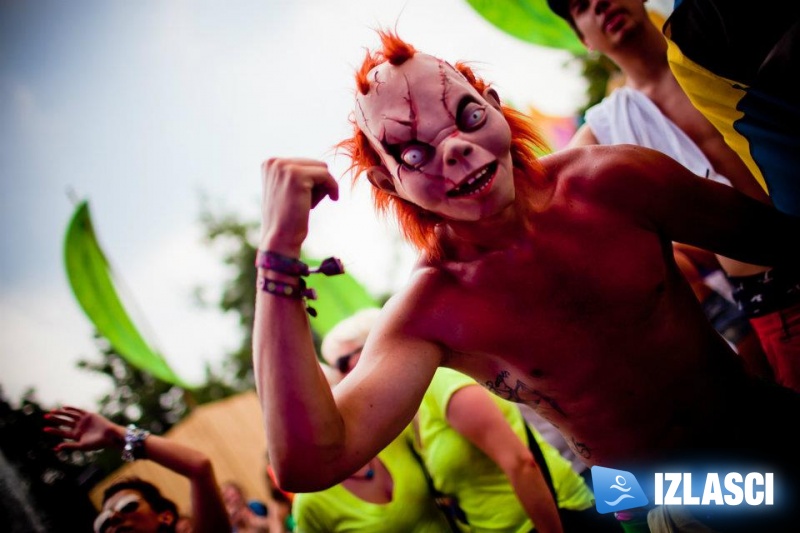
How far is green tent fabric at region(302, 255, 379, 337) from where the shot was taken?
5082mm

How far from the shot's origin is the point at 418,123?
124cm

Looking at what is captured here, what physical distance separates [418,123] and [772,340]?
5.66 feet

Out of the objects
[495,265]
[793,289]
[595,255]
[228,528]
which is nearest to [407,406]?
[495,265]

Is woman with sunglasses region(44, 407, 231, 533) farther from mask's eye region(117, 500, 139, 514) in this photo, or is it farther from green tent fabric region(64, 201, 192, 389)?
green tent fabric region(64, 201, 192, 389)

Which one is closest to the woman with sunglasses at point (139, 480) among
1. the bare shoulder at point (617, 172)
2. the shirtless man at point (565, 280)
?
the shirtless man at point (565, 280)

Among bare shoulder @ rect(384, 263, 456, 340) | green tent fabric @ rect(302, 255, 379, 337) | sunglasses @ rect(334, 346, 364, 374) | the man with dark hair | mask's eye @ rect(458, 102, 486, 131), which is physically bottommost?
green tent fabric @ rect(302, 255, 379, 337)

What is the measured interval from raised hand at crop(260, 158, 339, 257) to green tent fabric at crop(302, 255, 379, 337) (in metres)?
3.96

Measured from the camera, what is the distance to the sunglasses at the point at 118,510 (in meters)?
2.35

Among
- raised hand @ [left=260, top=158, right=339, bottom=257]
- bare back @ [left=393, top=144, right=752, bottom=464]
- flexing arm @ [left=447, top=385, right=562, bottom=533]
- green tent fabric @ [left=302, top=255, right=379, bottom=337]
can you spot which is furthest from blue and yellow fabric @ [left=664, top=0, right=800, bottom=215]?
green tent fabric @ [left=302, top=255, right=379, bottom=337]

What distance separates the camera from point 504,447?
1986mm

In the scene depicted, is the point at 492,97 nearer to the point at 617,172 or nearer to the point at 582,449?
the point at 617,172

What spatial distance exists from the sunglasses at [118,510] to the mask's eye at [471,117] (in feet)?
8.64

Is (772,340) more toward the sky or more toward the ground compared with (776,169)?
→ more toward the ground

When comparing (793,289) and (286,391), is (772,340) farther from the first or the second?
(286,391)
